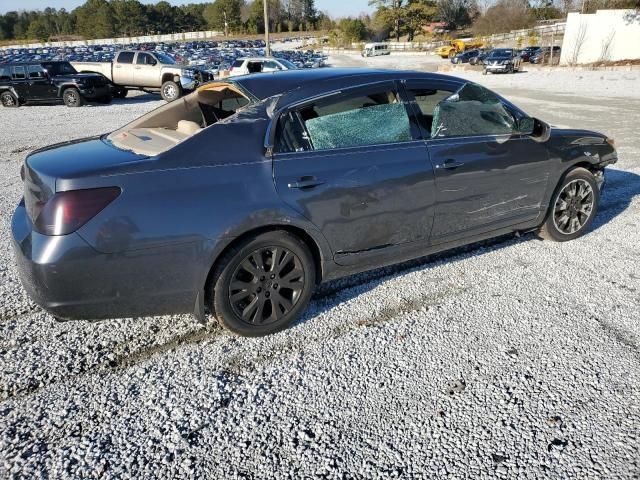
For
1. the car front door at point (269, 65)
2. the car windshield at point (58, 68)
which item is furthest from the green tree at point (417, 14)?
the car windshield at point (58, 68)

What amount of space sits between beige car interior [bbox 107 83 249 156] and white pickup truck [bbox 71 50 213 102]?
1571 centimetres

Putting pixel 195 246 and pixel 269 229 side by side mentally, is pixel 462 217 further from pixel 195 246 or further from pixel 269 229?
pixel 195 246

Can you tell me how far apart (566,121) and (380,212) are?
10.1m

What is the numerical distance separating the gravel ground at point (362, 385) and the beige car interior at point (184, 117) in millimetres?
1260

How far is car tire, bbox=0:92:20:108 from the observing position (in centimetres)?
1717

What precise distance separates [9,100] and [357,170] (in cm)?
1884

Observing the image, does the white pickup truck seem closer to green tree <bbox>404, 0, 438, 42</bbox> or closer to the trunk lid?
the trunk lid

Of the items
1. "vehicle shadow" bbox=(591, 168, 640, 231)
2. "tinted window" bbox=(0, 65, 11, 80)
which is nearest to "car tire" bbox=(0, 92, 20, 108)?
"tinted window" bbox=(0, 65, 11, 80)

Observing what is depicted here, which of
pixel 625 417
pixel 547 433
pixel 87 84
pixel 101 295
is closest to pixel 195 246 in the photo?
pixel 101 295

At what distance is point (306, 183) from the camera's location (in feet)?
9.75

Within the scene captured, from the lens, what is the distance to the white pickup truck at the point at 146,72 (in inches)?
723

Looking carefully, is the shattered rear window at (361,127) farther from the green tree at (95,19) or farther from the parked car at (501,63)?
the green tree at (95,19)

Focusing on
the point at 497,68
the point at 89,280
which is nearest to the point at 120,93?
the point at 89,280

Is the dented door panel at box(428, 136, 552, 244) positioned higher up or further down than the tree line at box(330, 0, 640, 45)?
further down
